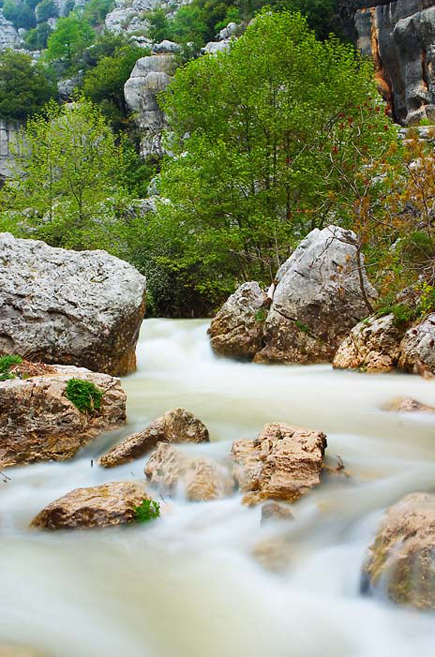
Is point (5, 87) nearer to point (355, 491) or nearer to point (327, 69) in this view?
point (327, 69)

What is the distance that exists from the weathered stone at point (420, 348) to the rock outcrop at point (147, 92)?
122 ft

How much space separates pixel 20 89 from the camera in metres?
49.1

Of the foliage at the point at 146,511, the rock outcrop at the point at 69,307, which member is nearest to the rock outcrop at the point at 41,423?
the foliage at the point at 146,511

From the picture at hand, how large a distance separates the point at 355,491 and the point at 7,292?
7404 millimetres

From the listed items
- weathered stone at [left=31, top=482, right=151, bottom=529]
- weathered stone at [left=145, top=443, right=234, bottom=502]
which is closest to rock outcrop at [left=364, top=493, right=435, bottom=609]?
weathered stone at [left=145, top=443, right=234, bottom=502]

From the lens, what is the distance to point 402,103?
32.2 m

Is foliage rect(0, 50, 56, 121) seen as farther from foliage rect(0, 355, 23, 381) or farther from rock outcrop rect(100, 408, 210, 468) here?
rock outcrop rect(100, 408, 210, 468)

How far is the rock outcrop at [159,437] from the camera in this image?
5.00 meters

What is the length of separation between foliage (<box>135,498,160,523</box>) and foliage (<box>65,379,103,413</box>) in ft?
6.69

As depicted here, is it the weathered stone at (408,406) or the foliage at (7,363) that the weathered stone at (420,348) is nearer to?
the weathered stone at (408,406)

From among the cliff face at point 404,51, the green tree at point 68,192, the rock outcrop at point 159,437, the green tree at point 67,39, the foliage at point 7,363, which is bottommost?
the rock outcrop at point 159,437


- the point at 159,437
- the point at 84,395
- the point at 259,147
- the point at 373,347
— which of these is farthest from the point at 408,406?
the point at 259,147

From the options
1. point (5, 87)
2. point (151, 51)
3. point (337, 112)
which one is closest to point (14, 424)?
point (337, 112)

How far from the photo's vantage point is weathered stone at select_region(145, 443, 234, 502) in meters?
4.25
